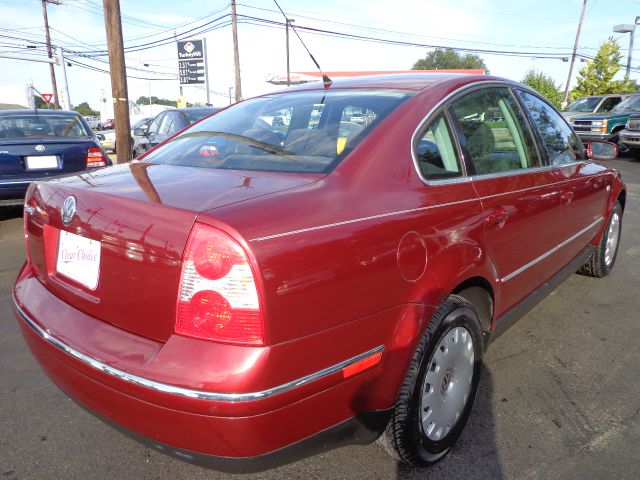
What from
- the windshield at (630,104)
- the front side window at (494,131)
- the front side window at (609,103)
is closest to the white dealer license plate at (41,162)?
the front side window at (494,131)

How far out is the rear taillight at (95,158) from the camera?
6734mm

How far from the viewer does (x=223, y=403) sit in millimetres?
1429

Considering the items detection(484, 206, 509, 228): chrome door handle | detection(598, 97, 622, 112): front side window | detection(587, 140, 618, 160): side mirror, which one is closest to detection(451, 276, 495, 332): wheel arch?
detection(484, 206, 509, 228): chrome door handle

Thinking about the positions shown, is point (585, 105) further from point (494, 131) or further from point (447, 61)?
point (447, 61)

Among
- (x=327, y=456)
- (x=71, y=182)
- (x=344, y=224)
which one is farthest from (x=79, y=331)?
(x=327, y=456)

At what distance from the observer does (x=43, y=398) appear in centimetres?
265

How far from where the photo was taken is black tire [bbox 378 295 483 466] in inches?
74.2

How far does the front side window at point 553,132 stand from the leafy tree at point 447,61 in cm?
8652

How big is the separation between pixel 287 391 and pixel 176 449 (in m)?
0.42

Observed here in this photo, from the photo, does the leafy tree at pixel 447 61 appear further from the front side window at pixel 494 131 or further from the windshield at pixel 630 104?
the front side window at pixel 494 131

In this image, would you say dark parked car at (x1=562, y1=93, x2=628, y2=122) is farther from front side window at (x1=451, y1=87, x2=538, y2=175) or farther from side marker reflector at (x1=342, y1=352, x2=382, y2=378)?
side marker reflector at (x1=342, y1=352, x2=382, y2=378)

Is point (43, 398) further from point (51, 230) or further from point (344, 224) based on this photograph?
point (344, 224)

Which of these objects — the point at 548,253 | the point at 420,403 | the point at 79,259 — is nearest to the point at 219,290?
the point at 79,259

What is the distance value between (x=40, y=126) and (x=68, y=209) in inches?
241
